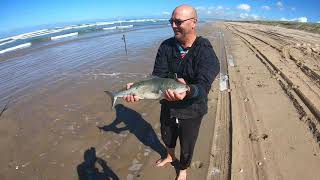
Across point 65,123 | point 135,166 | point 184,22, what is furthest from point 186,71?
point 65,123

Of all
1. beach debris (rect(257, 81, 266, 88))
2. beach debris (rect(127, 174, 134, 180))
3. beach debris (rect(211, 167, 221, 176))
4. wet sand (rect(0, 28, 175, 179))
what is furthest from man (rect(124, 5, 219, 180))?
→ beach debris (rect(257, 81, 266, 88))

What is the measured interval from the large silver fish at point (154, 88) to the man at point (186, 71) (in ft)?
0.24

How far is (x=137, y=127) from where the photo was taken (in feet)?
23.9

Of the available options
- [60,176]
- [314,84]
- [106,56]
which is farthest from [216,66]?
[106,56]

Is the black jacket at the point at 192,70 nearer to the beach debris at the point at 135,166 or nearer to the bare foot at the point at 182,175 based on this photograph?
the bare foot at the point at 182,175

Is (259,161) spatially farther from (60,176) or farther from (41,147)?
(41,147)

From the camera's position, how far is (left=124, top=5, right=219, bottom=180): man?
3599 mm

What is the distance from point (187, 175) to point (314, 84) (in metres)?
6.85

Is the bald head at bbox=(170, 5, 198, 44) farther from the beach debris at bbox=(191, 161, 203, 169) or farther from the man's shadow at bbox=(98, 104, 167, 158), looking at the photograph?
the man's shadow at bbox=(98, 104, 167, 158)

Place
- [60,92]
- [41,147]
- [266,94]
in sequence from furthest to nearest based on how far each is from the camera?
[60,92] < [266,94] < [41,147]

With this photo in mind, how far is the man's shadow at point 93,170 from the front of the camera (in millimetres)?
5312

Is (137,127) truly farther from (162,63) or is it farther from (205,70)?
(205,70)

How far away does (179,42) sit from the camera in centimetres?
385

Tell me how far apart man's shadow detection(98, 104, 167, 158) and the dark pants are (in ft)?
4.31
